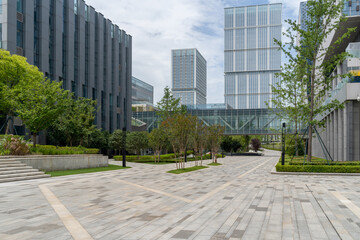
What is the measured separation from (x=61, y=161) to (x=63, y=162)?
28cm

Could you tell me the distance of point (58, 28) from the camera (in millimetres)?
47469

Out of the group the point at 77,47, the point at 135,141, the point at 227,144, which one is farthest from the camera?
the point at 227,144

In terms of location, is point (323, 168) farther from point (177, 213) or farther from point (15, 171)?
point (15, 171)

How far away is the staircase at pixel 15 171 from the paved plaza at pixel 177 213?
315cm

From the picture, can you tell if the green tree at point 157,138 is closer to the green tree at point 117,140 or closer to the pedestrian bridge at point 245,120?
the green tree at point 117,140

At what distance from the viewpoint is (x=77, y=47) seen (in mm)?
53500

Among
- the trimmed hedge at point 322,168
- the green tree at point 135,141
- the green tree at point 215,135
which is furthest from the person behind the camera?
the green tree at point 135,141

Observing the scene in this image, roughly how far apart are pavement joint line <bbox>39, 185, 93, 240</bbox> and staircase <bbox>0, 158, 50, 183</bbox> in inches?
250

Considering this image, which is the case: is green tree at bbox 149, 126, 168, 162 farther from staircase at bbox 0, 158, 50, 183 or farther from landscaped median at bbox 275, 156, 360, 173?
staircase at bbox 0, 158, 50, 183

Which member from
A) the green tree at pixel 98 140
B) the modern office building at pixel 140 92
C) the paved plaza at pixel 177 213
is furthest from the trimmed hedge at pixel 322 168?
the modern office building at pixel 140 92

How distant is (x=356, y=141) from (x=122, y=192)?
28.7m

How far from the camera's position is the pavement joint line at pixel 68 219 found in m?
7.98

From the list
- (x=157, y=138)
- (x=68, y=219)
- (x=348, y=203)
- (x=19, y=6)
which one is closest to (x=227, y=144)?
(x=157, y=138)

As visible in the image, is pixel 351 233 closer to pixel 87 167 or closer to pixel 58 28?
pixel 87 167
